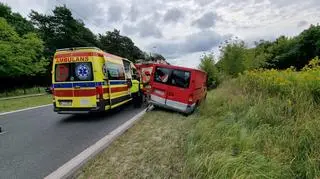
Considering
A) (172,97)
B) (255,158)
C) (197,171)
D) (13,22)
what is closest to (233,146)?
(255,158)

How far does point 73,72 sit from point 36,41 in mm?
30076

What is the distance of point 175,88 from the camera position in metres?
10.8

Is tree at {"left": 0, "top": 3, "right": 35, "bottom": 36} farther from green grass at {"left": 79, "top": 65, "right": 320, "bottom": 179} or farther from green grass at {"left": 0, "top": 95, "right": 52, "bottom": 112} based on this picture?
green grass at {"left": 79, "top": 65, "right": 320, "bottom": 179}

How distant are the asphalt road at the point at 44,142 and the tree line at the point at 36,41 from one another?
25.3 metres

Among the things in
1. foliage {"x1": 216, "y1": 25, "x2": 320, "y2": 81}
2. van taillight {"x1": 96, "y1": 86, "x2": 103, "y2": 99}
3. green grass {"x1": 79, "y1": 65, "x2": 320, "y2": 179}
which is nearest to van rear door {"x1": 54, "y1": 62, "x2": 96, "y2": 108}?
van taillight {"x1": 96, "y1": 86, "x2": 103, "y2": 99}

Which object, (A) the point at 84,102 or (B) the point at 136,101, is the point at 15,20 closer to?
(B) the point at 136,101

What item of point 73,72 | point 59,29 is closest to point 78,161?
point 73,72

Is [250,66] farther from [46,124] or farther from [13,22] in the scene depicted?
[13,22]

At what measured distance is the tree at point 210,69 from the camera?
97.5 ft

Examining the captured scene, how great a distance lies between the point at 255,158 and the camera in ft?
13.1

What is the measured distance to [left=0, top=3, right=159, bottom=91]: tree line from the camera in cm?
3178

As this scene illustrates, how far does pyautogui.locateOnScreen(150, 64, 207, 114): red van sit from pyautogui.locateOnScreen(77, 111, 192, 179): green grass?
3.52 m

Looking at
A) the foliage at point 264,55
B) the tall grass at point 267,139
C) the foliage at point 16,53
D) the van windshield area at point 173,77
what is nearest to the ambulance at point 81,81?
the van windshield area at point 173,77

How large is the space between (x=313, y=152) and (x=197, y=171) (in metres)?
1.93
